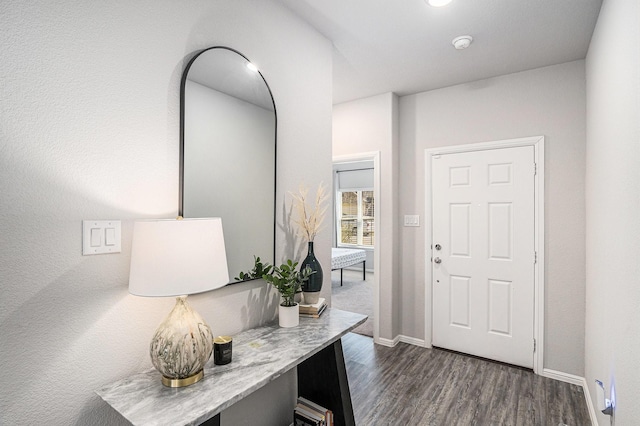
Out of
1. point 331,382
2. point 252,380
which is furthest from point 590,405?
point 252,380

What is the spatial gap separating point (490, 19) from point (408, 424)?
2649 millimetres

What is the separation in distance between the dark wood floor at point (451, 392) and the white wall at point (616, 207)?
339 millimetres

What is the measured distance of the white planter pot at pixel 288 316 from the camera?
1.68m

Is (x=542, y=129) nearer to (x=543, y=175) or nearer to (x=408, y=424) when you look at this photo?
(x=543, y=175)

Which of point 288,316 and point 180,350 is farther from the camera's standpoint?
point 288,316

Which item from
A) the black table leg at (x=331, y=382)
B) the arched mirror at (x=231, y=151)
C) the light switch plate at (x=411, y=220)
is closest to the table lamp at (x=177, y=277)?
the arched mirror at (x=231, y=151)

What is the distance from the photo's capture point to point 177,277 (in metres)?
1.08

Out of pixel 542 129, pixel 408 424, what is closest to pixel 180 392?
pixel 408 424

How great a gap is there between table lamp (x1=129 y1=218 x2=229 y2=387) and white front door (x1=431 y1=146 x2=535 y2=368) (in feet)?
8.52

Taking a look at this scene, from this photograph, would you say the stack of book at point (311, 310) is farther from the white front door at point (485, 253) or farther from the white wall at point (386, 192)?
the white front door at point (485, 253)

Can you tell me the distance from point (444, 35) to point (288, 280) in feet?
6.51

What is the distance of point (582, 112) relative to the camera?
2.60 metres

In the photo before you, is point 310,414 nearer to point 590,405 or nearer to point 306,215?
point 306,215

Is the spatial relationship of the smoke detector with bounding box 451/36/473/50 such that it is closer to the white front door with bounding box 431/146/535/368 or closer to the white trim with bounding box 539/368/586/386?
the white front door with bounding box 431/146/535/368
